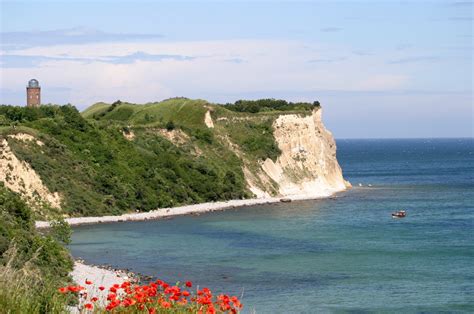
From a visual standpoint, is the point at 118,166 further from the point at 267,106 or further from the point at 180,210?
the point at 267,106

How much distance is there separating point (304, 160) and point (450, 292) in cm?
7760

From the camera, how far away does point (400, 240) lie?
67125 millimetres

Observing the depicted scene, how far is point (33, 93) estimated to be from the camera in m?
117

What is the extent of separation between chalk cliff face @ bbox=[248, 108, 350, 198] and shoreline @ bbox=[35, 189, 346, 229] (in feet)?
14.7

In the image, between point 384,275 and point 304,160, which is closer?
point 384,275

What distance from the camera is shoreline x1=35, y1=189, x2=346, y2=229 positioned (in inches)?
3019

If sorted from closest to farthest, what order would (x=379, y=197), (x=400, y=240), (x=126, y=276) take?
(x=126, y=276) < (x=400, y=240) < (x=379, y=197)

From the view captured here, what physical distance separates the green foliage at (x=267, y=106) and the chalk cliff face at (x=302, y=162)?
2687 mm

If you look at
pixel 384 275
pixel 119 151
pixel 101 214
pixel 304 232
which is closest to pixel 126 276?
pixel 384 275

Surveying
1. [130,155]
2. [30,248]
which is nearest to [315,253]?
[30,248]

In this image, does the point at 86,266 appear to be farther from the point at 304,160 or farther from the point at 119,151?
the point at 304,160

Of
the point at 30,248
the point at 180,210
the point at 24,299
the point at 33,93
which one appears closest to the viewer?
the point at 24,299

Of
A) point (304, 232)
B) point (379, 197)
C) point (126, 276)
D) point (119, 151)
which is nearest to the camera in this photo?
point (126, 276)

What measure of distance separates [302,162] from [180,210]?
119ft
